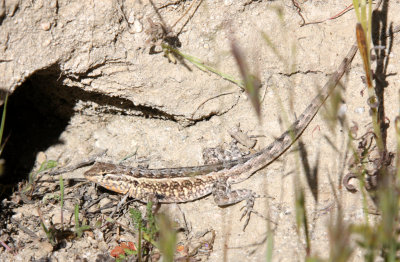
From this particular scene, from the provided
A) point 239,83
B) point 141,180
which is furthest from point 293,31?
point 141,180

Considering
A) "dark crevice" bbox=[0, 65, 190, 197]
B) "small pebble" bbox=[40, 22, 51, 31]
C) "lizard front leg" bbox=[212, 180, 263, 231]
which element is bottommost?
"lizard front leg" bbox=[212, 180, 263, 231]

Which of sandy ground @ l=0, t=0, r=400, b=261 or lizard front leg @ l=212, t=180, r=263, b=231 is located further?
lizard front leg @ l=212, t=180, r=263, b=231

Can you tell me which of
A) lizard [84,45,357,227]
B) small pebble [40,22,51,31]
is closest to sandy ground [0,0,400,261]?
small pebble [40,22,51,31]

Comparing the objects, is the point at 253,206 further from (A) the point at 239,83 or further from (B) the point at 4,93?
(B) the point at 4,93

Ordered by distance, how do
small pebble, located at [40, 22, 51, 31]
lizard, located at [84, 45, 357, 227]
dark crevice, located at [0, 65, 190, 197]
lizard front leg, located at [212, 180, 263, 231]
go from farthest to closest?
1. dark crevice, located at [0, 65, 190, 197]
2. lizard, located at [84, 45, 357, 227]
3. lizard front leg, located at [212, 180, 263, 231]
4. small pebble, located at [40, 22, 51, 31]

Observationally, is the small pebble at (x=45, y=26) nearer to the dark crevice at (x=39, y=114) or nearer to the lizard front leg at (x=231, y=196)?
the dark crevice at (x=39, y=114)

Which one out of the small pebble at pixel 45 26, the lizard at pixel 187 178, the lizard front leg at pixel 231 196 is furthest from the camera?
the lizard at pixel 187 178

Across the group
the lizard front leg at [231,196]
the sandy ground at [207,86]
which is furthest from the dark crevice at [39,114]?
the lizard front leg at [231,196]

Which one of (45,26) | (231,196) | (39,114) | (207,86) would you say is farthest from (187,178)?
(39,114)

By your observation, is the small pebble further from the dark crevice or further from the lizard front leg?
the lizard front leg
